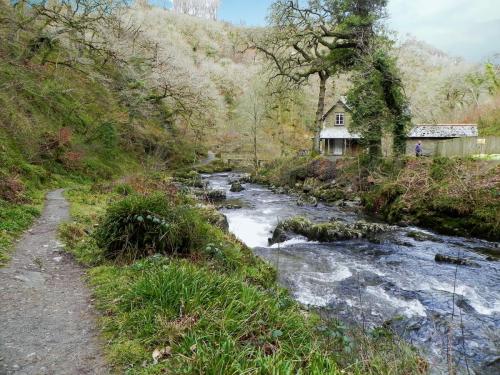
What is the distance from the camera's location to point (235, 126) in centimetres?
6150

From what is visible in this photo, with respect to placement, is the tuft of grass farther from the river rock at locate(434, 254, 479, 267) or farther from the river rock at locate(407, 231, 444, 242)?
the river rock at locate(407, 231, 444, 242)

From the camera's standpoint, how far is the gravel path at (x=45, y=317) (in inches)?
150

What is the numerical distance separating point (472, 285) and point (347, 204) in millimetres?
12003

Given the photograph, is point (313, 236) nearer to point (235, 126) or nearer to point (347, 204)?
point (347, 204)

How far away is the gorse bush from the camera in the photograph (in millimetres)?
7031

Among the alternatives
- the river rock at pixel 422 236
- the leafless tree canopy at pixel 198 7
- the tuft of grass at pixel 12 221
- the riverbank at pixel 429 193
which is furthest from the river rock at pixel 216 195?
the leafless tree canopy at pixel 198 7

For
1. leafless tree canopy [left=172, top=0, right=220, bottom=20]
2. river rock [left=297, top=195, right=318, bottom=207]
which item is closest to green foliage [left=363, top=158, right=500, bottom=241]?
river rock [left=297, top=195, right=318, bottom=207]

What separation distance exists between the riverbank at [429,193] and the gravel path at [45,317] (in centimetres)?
1373

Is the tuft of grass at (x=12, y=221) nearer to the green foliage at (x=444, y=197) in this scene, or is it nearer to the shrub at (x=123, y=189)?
the shrub at (x=123, y=189)

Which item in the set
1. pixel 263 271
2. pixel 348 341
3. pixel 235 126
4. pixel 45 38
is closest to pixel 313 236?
pixel 263 271

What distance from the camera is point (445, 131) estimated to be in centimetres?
3438

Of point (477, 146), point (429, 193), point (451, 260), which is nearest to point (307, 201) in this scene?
point (429, 193)

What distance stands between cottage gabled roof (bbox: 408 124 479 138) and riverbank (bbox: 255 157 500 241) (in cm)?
1369

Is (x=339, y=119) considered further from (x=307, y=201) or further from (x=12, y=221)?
(x=12, y=221)
